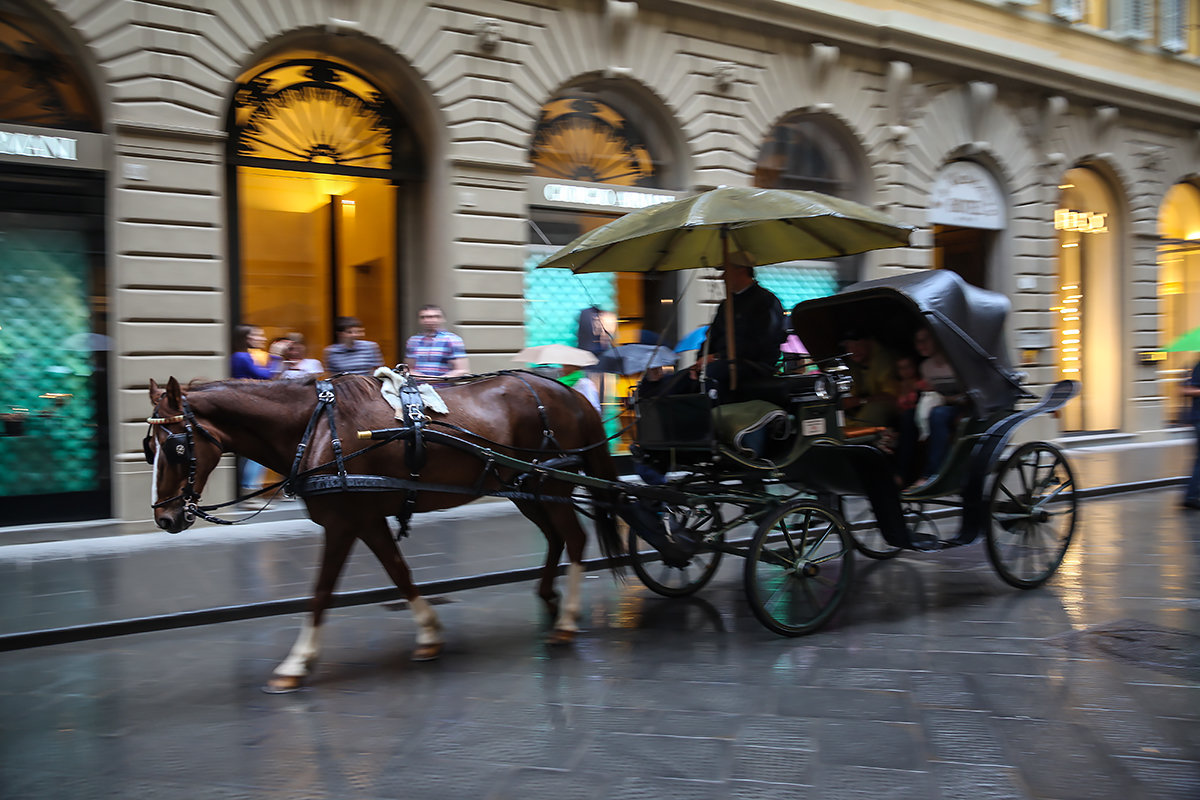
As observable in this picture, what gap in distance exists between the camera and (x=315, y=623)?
16.2 ft

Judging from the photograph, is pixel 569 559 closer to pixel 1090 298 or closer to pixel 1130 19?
pixel 1090 298

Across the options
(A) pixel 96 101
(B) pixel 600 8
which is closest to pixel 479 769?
(A) pixel 96 101

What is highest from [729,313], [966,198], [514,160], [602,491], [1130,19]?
[1130,19]

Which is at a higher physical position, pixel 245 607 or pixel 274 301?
pixel 274 301

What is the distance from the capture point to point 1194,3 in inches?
770

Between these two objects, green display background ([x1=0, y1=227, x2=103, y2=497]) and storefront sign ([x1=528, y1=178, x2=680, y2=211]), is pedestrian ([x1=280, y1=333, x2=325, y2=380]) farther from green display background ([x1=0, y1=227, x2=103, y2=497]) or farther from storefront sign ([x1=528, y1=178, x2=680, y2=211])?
storefront sign ([x1=528, y1=178, x2=680, y2=211])

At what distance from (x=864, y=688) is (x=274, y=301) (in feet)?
27.3

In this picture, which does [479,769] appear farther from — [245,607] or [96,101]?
[96,101]

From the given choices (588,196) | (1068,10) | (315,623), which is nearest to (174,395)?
(315,623)

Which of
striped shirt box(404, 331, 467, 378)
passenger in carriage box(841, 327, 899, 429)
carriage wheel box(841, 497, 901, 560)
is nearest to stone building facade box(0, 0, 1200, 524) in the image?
striped shirt box(404, 331, 467, 378)

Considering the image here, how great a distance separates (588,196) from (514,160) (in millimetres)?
1222

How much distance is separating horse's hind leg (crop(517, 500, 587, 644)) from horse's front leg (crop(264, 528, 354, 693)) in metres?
1.22

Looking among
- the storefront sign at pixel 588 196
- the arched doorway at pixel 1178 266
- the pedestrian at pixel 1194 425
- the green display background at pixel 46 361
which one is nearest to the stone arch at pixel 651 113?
the storefront sign at pixel 588 196

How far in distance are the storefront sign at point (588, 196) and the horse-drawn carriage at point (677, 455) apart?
535 centimetres
